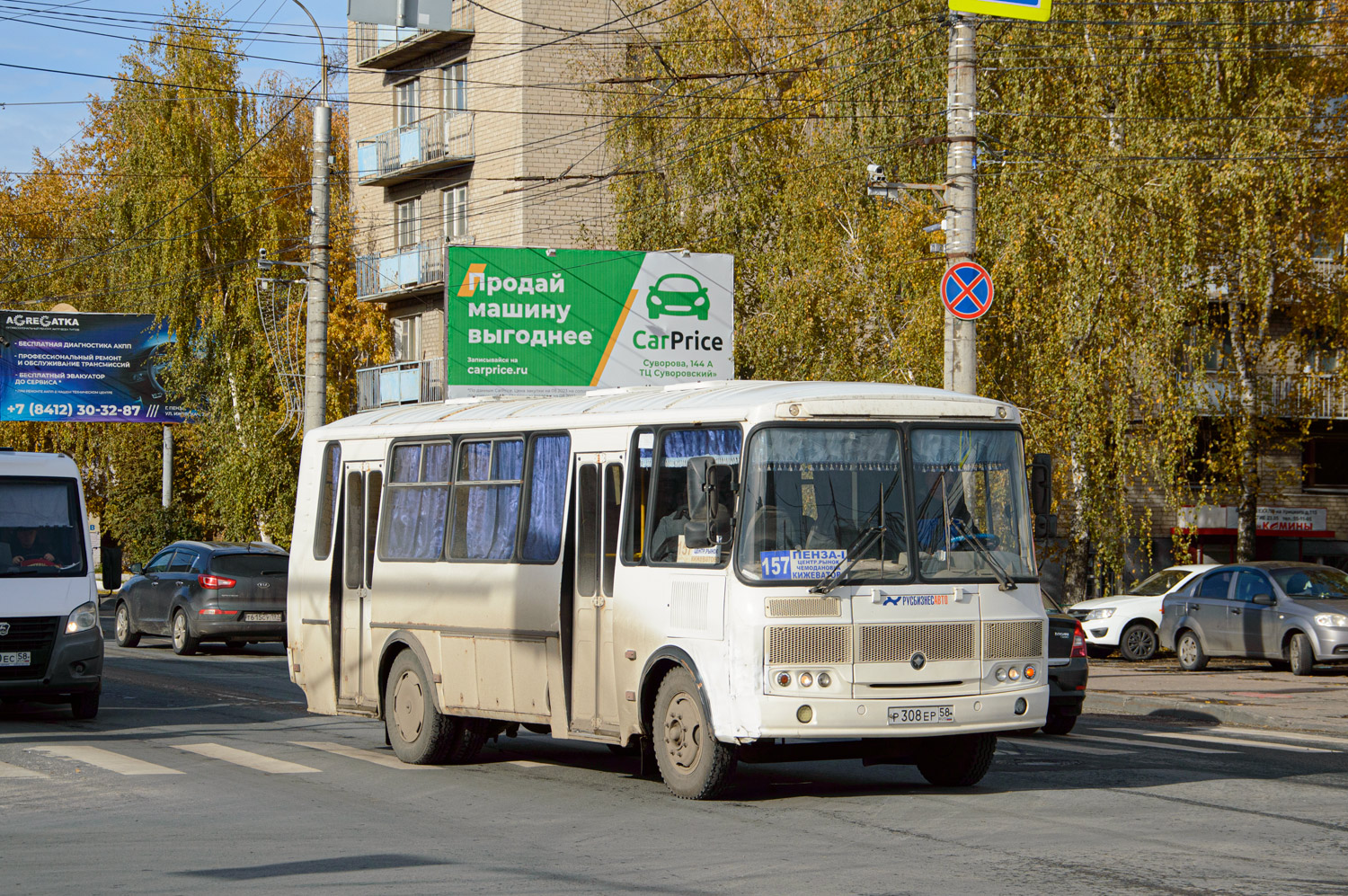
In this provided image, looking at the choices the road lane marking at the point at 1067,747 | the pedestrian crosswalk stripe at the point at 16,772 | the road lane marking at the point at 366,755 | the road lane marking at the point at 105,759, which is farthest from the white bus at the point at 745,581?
the road lane marking at the point at 1067,747

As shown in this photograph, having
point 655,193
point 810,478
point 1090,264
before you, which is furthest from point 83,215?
point 810,478

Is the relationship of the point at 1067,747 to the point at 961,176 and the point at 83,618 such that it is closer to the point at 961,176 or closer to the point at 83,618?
the point at 961,176

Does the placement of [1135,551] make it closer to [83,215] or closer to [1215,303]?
[1215,303]

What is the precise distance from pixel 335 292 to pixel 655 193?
19.9 m

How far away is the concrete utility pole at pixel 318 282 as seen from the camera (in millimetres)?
28719

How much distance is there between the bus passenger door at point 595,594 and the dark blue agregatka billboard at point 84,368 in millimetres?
34469

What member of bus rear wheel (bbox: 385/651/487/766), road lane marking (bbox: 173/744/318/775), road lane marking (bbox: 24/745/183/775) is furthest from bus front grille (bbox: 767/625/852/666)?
road lane marking (bbox: 24/745/183/775)

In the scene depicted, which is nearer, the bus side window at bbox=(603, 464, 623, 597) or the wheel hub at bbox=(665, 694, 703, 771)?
the wheel hub at bbox=(665, 694, 703, 771)

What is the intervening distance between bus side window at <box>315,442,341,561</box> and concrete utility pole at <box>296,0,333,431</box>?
523 inches

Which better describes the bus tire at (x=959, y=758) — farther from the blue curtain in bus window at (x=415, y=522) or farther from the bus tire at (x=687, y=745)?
the blue curtain in bus window at (x=415, y=522)

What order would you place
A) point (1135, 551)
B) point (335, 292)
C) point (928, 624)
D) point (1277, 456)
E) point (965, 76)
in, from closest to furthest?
point (928, 624) < point (965, 76) < point (1135, 551) < point (1277, 456) < point (335, 292)

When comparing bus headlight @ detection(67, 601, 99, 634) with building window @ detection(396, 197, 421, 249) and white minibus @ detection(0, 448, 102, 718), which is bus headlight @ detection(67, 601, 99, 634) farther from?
building window @ detection(396, 197, 421, 249)

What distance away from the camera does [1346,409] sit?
142ft

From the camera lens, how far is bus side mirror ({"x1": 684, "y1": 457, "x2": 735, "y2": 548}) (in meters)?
10.5
